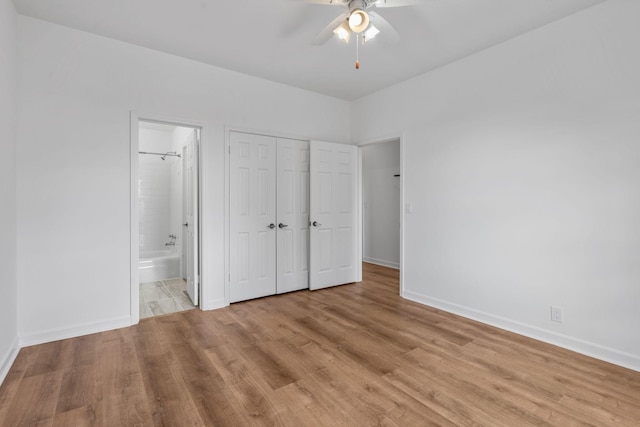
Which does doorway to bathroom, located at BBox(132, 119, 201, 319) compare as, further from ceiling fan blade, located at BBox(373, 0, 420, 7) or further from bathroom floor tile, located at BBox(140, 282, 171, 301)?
ceiling fan blade, located at BBox(373, 0, 420, 7)

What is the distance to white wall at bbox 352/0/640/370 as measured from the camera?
237cm

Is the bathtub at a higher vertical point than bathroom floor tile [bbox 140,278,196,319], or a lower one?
higher

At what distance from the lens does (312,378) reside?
2152 mm

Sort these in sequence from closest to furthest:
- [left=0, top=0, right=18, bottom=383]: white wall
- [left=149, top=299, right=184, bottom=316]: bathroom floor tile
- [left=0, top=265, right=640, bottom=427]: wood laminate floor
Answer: [left=0, top=265, right=640, bottom=427]: wood laminate floor, [left=0, top=0, right=18, bottom=383]: white wall, [left=149, top=299, right=184, bottom=316]: bathroom floor tile

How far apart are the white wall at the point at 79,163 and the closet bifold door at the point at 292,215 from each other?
1.25 m

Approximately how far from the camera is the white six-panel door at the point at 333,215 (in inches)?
170

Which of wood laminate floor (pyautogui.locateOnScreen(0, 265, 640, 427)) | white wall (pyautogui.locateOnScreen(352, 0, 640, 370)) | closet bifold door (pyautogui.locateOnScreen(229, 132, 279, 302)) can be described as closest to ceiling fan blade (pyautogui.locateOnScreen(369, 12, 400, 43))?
white wall (pyautogui.locateOnScreen(352, 0, 640, 370))

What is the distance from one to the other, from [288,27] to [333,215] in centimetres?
250

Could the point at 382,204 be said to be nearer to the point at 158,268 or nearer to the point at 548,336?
the point at 548,336

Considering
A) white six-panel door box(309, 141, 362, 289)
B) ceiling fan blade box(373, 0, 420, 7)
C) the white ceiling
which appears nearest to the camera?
ceiling fan blade box(373, 0, 420, 7)

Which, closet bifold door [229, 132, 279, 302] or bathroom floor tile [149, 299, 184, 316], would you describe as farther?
closet bifold door [229, 132, 279, 302]

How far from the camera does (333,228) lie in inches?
178

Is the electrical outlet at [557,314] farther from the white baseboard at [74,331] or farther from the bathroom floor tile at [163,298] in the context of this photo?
the white baseboard at [74,331]

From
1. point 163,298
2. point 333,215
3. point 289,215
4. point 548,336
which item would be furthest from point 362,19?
point 163,298
